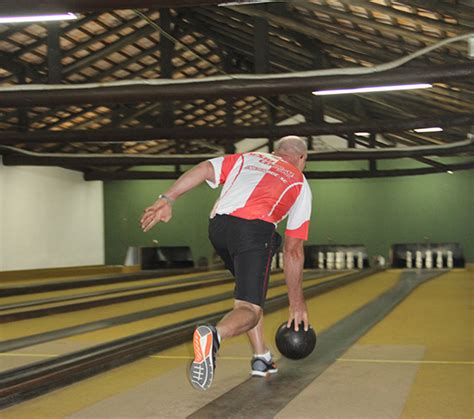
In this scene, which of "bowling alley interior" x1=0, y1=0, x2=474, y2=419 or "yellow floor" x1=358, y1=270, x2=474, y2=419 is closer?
"yellow floor" x1=358, y1=270, x2=474, y2=419

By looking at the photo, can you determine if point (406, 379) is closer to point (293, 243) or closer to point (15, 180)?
point (293, 243)

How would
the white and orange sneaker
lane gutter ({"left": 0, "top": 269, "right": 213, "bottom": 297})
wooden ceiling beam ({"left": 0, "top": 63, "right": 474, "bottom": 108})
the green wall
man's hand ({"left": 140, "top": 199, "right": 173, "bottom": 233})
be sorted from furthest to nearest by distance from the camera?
the green wall
lane gutter ({"left": 0, "top": 269, "right": 213, "bottom": 297})
wooden ceiling beam ({"left": 0, "top": 63, "right": 474, "bottom": 108})
man's hand ({"left": 140, "top": 199, "right": 173, "bottom": 233})
the white and orange sneaker

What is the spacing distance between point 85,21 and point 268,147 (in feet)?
31.4

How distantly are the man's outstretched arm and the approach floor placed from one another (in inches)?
29.8

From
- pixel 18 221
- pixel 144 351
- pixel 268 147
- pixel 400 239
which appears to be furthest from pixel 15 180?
pixel 144 351

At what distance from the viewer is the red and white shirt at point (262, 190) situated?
338 centimetres

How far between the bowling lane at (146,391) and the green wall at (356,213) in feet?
57.3

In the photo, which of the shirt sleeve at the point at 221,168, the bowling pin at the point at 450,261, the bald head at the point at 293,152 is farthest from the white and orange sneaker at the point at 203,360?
the bowling pin at the point at 450,261

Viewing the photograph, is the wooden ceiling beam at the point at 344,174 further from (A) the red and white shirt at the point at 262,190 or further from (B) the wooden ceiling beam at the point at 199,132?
(A) the red and white shirt at the point at 262,190

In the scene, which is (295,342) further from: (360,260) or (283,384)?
(360,260)

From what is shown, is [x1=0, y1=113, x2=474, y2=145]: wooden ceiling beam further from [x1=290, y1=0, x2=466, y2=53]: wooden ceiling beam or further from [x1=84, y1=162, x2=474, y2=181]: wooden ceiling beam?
[x1=84, y1=162, x2=474, y2=181]: wooden ceiling beam

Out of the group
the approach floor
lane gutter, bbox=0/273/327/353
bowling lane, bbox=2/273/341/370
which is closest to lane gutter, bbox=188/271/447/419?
the approach floor

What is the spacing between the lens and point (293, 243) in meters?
3.54

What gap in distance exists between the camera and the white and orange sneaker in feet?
9.52
